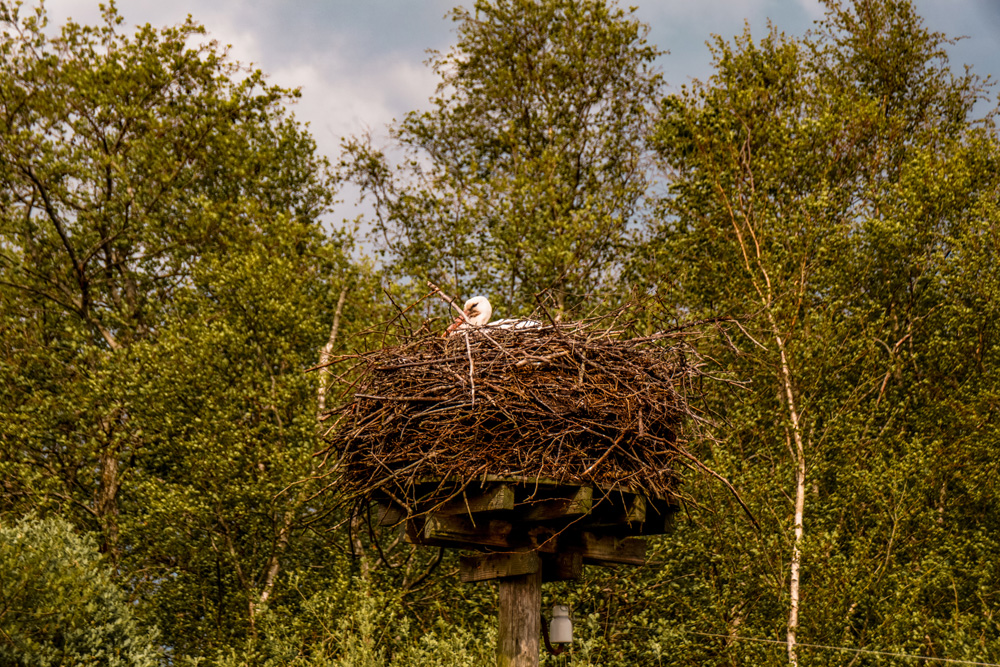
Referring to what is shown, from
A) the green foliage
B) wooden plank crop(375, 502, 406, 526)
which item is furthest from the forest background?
wooden plank crop(375, 502, 406, 526)

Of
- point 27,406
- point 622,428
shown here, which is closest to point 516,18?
point 27,406

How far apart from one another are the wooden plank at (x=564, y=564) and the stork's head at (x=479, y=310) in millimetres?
1699

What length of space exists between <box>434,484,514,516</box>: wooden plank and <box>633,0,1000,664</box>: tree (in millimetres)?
3695

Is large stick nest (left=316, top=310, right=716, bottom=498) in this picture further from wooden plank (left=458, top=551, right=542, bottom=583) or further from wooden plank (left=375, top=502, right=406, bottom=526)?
wooden plank (left=458, top=551, right=542, bottom=583)

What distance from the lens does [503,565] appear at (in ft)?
18.9

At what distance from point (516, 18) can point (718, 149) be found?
257 inches

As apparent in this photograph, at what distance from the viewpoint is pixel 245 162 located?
674 inches

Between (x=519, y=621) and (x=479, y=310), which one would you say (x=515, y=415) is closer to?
(x=519, y=621)

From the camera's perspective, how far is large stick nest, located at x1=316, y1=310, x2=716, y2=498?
5285mm

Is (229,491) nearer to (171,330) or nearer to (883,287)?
(171,330)

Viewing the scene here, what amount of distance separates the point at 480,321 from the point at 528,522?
175 cm

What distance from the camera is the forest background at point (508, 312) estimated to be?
34.2ft

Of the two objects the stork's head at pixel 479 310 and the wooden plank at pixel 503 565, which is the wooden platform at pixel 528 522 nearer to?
the wooden plank at pixel 503 565

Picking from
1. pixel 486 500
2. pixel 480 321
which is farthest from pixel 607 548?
pixel 480 321
